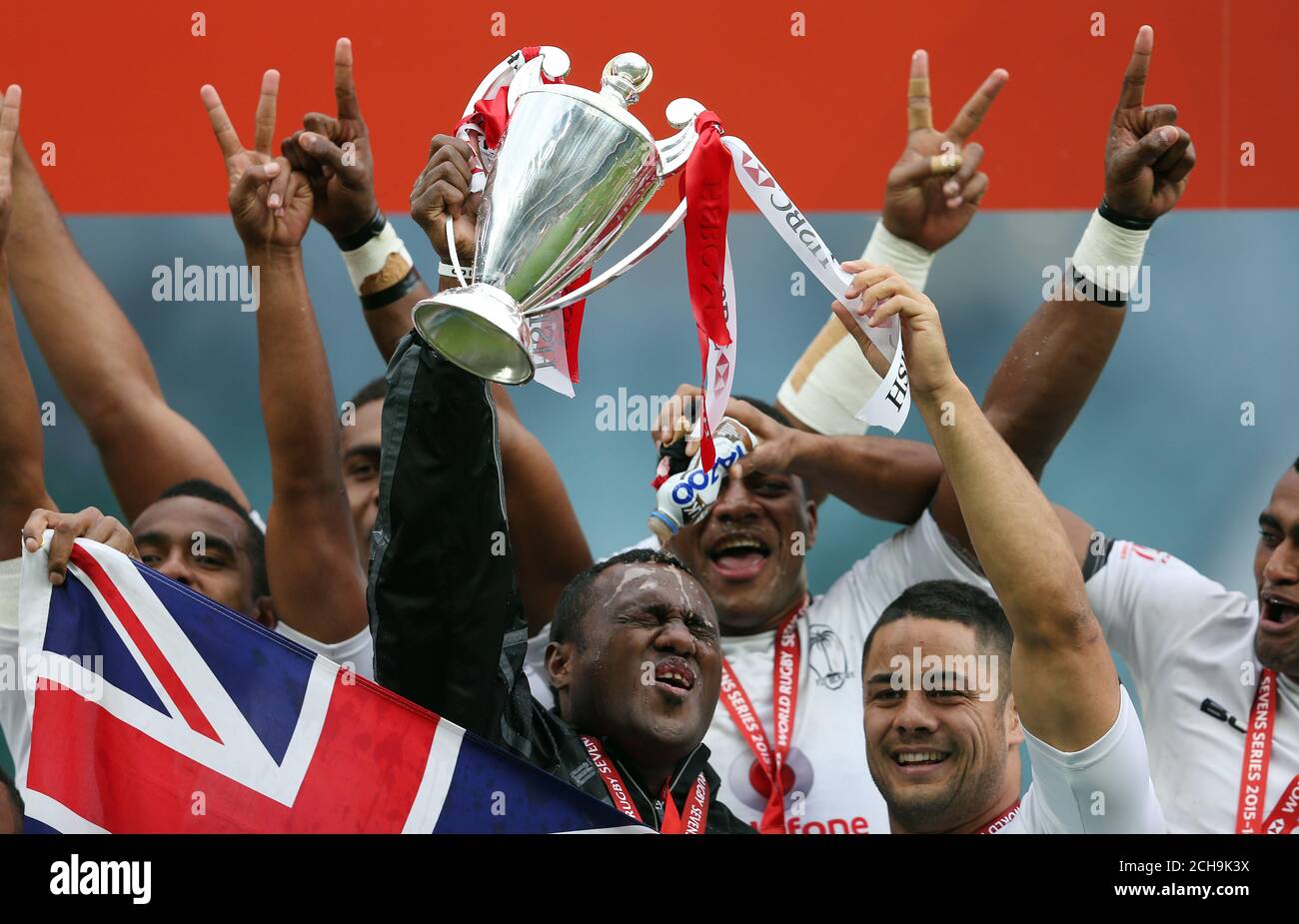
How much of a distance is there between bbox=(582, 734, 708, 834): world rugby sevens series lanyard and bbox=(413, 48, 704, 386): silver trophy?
0.84m

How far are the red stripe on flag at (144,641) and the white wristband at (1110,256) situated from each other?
1.79 m

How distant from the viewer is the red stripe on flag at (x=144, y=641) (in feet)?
7.37

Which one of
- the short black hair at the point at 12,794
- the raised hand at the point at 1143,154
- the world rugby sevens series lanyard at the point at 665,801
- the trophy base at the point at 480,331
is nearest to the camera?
the trophy base at the point at 480,331

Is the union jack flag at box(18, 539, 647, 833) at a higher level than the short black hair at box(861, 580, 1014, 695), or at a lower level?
lower

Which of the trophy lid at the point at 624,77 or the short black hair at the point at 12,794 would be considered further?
the short black hair at the point at 12,794

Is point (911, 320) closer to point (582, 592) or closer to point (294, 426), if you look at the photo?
point (582, 592)

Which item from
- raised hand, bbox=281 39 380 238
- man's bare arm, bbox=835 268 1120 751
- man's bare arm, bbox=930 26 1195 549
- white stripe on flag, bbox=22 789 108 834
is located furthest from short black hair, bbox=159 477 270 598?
man's bare arm, bbox=835 268 1120 751

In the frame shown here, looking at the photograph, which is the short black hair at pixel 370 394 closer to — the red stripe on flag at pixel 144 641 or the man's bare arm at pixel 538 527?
the man's bare arm at pixel 538 527

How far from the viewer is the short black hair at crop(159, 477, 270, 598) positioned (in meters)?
3.19

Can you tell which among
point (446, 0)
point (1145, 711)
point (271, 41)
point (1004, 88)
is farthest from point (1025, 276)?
point (271, 41)

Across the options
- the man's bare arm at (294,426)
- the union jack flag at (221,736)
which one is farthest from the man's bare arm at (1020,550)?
the man's bare arm at (294,426)

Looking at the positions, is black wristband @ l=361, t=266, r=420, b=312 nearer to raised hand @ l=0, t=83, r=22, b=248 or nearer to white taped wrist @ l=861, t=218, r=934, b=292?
raised hand @ l=0, t=83, r=22, b=248
